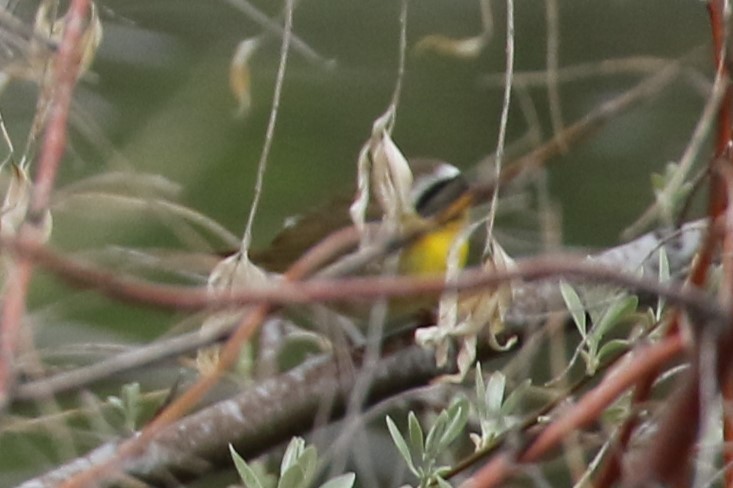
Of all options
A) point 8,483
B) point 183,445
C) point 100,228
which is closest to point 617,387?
point 183,445

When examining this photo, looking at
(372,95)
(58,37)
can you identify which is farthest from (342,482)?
(372,95)

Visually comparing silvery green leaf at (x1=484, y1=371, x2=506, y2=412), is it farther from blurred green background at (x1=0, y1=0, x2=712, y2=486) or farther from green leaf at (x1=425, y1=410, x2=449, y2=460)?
blurred green background at (x1=0, y1=0, x2=712, y2=486)

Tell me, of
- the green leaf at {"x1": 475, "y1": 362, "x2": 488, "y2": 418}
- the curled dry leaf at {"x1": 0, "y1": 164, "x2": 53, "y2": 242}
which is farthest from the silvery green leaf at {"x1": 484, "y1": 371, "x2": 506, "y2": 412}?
the curled dry leaf at {"x1": 0, "y1": 164, "x2": 53, "y2": 242}

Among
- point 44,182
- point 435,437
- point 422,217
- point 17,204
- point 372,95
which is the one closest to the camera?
point 44,182

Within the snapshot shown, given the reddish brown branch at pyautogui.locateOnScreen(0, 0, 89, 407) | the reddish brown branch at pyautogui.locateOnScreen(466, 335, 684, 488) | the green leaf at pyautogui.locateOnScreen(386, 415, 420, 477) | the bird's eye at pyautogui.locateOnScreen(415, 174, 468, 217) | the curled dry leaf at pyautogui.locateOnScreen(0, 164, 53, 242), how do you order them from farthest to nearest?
the bird's eye at pyautogui.locateOnScreen(415, 174, 468, 217) → the green leaf at pyautogui.locateOnScreen(386, 415, 420, 477) → the curled dry leaf at pyautogui.locateOnScreen(0, 164, 53, 242) → the reddish brown branch at pyautogui.locateOnScreen(466, 335, 684, 488) → the reddish brown branch at pyautogui.locateOnScreen(0, 0, 89, 407)

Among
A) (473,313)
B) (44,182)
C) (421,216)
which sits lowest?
(421,216)

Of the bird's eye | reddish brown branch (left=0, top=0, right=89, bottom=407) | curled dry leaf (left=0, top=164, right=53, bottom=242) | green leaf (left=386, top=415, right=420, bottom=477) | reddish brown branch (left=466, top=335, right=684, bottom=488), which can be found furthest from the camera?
the bird's eye

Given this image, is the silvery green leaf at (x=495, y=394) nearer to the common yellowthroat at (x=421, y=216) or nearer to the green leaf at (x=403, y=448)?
the green leaf at (x=403, y=448)

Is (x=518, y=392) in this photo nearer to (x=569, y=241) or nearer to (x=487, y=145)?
(x=569, y=241)

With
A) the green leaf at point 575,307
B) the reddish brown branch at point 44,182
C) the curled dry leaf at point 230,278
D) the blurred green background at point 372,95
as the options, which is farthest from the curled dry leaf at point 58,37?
the blurred green background at point 372,95

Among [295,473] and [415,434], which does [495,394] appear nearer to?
[415,434]

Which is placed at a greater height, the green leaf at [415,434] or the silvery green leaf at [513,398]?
A: the silvery green leaf at [513,398]

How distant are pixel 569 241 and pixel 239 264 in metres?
1.97

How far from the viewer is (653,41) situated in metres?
3.20
